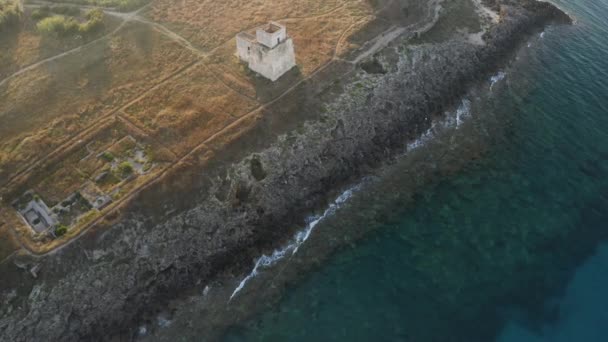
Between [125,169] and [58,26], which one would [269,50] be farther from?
[58,26]

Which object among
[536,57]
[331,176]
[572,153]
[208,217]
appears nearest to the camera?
[208,217]

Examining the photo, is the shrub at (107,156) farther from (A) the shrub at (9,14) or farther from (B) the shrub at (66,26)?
(A) the shrub at (9,14)

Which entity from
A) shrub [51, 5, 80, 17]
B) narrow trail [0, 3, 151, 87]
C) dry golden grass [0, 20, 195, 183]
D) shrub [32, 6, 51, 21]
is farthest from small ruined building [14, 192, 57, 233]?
shrub [51, 5, 80, 17]

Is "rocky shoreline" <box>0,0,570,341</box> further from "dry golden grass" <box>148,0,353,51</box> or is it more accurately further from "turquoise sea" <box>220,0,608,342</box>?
"dry golden grass" <box>148,0,353,51</box>

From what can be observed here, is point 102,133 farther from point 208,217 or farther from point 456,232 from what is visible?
point 456,232

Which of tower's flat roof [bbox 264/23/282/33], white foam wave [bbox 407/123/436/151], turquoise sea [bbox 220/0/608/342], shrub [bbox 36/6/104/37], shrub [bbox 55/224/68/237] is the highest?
tower's flat roof [bbox 264/23/282/33]

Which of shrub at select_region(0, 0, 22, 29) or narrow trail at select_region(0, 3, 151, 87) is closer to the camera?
narrow trail at select_region(0, 3, 151, 87)

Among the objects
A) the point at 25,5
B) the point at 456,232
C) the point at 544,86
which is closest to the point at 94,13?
the point at 25,5
